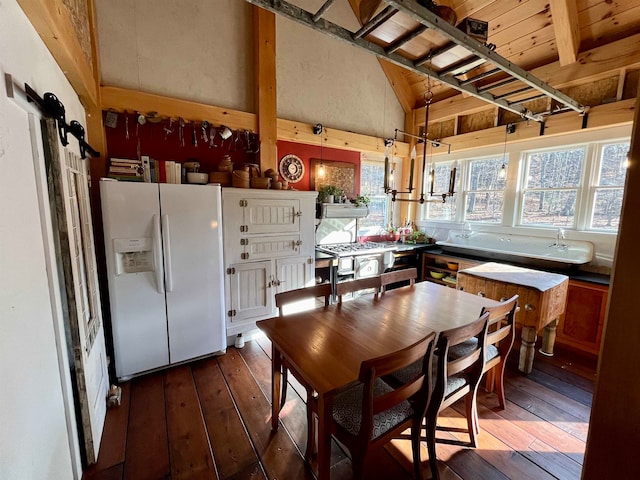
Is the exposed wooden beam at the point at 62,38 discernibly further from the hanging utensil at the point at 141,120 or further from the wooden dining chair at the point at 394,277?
the wooden dining chair at the point at 394,277

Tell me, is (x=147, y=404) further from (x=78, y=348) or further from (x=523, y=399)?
(x=523, y=399)

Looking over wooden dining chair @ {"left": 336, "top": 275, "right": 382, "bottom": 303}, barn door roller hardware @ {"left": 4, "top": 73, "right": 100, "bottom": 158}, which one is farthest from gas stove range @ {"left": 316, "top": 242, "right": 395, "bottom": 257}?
barn door roller hardware @ {"left": 4, "top": 73, "right": 100, "bottom": 158}

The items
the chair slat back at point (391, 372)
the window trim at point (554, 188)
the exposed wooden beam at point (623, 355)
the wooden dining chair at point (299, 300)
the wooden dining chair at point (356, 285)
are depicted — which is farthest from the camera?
the window trim at point (554, 188)

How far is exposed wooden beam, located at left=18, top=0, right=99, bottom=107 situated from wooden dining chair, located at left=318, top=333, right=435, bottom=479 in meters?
1.94

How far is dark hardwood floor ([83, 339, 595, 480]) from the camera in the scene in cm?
159

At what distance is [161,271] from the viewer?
2344mm

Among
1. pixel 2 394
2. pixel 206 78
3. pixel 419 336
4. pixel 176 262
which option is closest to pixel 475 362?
pixel 419 336

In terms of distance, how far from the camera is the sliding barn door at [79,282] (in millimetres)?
1385

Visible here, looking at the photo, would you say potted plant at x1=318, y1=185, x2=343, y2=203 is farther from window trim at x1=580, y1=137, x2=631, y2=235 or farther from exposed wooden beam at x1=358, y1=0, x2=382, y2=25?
window trim at x1=580, y1=137, x2=631, y2=235

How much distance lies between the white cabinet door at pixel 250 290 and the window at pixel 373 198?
2047 millimetres

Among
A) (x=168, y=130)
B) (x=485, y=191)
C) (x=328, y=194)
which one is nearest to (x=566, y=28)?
(x=485, y=191)

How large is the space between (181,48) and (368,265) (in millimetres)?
3233

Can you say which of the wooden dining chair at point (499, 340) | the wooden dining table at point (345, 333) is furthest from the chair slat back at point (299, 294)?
the wooden dining chair at point (499, 340)

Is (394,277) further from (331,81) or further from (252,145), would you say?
(331,81)
